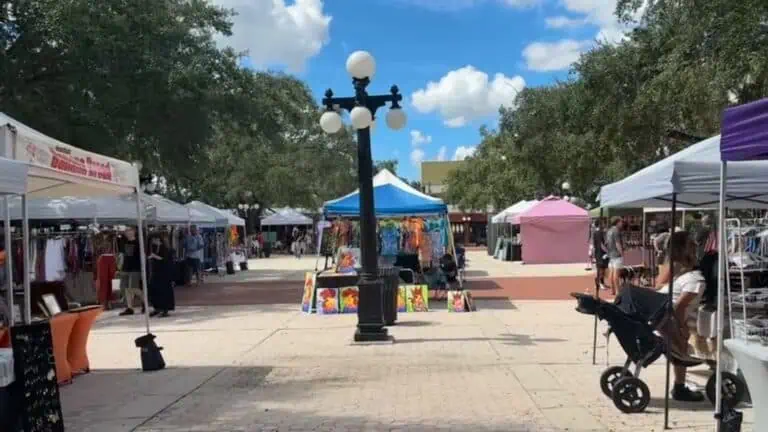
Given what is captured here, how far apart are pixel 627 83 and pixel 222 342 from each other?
37.7 feet

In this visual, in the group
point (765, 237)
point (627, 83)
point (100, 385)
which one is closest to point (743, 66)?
point (765, 237)

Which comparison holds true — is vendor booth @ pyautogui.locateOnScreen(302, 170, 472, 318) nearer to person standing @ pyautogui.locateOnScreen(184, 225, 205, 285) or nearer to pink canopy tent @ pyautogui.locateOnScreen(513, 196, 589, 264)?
person standing @ pyautogui.locateOnScreen(184, 225, 205, 285)

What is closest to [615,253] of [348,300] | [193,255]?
[348,300]

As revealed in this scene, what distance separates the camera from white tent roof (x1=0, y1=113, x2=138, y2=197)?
7.09 m

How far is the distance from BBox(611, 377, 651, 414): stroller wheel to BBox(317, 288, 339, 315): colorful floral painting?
897 centimetres

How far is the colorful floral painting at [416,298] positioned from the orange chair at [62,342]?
25.5 feet

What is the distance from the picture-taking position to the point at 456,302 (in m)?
15.4

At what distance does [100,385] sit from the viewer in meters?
8.66

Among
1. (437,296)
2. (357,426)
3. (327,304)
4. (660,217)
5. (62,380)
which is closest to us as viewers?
(357,426)

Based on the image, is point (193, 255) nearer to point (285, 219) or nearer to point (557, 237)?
point (557, 237)

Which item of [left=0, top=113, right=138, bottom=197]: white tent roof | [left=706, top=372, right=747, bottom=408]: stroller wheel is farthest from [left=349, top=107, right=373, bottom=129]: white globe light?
[left=706, top=372, right=747, bottom=408]: stroller wheel

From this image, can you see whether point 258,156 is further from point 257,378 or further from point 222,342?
point 257,378

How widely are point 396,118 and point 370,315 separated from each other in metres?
3.08

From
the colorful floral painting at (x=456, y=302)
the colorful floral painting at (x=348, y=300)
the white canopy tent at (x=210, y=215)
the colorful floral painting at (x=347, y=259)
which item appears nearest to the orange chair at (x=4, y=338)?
the colorful floral painting at (x=348, y=300)
